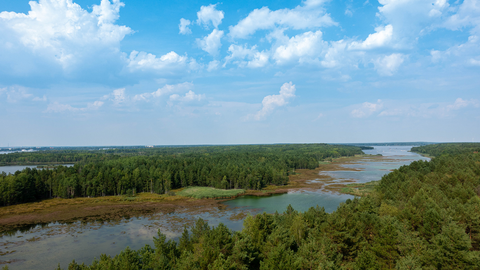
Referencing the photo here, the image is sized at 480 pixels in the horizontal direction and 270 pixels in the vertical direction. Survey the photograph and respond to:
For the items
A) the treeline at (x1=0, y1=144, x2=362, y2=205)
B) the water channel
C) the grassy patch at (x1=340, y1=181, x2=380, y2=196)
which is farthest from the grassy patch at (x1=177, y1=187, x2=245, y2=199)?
the grassy patch at (x1=340, y1=181, x2=380, y2=196)

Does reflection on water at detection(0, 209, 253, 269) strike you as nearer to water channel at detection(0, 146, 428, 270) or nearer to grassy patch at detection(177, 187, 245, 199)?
water channel at detection(0, 146, 428, 270)

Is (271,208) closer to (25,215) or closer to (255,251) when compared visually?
(255,251)

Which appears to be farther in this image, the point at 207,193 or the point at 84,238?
the point at 207,193

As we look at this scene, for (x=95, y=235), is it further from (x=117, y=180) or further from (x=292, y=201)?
(x=292, y=201)

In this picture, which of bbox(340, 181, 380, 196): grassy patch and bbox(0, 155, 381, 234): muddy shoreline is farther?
bbox(340, 181, 380, 196): grassy patch

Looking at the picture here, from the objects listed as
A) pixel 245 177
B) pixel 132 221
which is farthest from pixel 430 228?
pixel 245 177

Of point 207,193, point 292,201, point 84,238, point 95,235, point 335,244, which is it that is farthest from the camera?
point 207,193

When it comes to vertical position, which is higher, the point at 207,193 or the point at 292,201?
the point at 207,193

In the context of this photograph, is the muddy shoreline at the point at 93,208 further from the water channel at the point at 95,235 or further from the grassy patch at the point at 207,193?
the water channel at the point at 95,235

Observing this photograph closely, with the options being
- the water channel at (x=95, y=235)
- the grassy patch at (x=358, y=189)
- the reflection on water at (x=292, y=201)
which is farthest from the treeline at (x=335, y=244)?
the grassy patch at (x=358, y=189)

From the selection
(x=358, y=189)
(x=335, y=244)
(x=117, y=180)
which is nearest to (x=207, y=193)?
(x=117, y=180)
